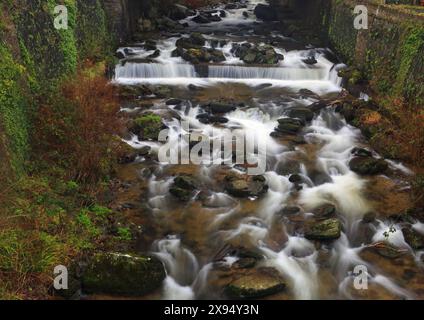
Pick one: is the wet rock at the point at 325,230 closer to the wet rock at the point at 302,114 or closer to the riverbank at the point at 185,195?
the riverbank at the point at 185,195

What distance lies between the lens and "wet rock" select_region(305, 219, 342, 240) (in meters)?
8.11

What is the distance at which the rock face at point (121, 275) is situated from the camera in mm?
6719

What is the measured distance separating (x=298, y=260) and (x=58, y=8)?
9.77m

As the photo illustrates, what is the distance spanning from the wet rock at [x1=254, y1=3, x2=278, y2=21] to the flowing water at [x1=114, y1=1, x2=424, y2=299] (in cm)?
1052

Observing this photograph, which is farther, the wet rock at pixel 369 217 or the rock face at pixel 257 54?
the rock face at pixel 257 54

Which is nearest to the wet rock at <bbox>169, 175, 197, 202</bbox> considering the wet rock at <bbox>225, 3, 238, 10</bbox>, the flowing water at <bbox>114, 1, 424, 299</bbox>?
the flowing water at <bbox>114, 1, 424, 299</bbox>

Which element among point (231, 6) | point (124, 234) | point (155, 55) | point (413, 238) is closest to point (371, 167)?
point (413, 238)

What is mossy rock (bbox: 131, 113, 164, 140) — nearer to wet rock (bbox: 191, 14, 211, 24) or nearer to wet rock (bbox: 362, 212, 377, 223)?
wet rock (bbox: 362, 212, 377, 223)

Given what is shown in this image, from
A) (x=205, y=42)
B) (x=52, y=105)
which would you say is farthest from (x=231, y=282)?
(x=205, y=42)

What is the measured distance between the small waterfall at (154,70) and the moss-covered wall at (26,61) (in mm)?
2474

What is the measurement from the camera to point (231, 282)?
7035 mm

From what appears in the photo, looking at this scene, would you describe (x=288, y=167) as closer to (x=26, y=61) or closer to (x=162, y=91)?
(x=162, y=91)

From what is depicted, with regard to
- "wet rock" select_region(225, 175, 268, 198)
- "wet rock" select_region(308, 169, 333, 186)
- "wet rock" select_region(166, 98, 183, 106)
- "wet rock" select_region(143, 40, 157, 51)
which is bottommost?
"wet rock" select_region(308, 169, 333, 186)

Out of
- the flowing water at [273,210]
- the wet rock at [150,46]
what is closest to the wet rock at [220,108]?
the flowing water at [273,210]
